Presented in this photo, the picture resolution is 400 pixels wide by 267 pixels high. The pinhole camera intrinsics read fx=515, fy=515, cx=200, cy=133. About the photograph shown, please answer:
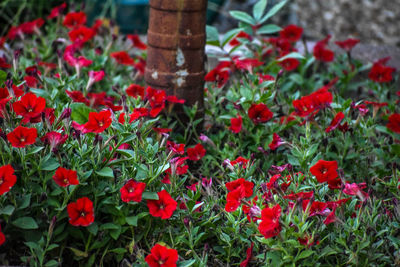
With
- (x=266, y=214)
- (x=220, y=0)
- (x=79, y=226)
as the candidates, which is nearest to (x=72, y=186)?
(x=79, y=226)

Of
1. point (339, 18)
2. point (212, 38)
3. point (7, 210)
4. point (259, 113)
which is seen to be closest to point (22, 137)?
point (7, 210)

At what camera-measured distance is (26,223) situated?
4.74 feet

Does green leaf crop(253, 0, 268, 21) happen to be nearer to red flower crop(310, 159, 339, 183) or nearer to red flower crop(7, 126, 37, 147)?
red flower crop(310, 159, 339, 183)

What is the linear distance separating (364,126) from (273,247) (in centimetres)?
86

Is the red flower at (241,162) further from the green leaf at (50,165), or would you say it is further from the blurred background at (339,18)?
the blurred background at (339,18)

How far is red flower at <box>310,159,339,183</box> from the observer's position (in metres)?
1.65

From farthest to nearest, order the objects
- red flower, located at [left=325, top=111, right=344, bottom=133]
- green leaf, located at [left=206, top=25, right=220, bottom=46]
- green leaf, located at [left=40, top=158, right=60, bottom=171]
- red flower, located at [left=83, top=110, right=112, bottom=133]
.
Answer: green leaf, located at [left=206, top=25, right=220, bottom=46] → red flower, located at [left=325, top=111, right=344, bottom=133] → red flower, located at [left=83, top=110, right=112, bottom=133] → green leaf, located at [left=40, top=158, right=60, bottom=171]

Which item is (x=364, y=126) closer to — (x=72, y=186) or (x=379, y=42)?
(x=72, y=186)

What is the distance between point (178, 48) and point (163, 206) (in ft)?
2.73

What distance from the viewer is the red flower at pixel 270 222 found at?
1.40m

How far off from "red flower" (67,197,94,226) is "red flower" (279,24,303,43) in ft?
6.05

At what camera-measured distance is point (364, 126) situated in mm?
2090

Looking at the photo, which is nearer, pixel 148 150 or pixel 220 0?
pixel 148 150

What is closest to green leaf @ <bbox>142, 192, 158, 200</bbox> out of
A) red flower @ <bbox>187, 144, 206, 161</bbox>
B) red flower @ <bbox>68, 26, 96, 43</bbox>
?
red flower @ <bbox>187, 144, 206, 161</bbox>
